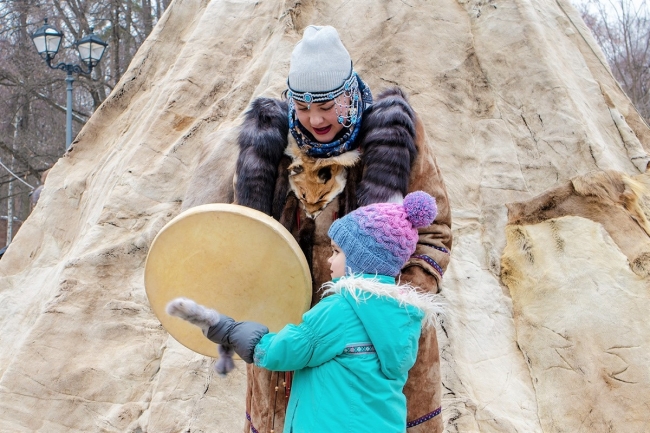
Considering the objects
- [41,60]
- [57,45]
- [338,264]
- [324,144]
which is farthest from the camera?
[41,60]

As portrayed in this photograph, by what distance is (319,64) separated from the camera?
2184mm

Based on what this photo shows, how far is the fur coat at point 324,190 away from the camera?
2229 mm

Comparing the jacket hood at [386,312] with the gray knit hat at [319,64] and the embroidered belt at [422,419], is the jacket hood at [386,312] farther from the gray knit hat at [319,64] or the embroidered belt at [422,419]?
the gray knit hat at [319,64]

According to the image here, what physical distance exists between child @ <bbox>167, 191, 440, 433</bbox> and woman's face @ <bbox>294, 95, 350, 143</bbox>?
0.41 meters

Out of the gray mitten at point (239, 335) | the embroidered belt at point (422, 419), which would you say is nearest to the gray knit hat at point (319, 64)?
the gray mitten at point (239, 335)

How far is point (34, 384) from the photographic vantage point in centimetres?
376

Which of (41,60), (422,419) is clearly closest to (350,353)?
(422,419)

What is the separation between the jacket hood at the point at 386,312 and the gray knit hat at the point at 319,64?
2.18ft

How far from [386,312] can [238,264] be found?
0.52 meters

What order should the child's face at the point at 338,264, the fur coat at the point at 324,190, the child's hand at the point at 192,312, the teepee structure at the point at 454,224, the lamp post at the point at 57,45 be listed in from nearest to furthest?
the child's hand at the point at 192,312 < the child's face at the point at 338,264 < the fur coat at the point at 324,190 < the teepee structure at the point at 454,224 < the lamp post at the point at 57,45

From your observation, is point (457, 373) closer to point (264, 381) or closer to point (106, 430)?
point (264, 381)

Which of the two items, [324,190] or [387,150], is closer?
[387,150]

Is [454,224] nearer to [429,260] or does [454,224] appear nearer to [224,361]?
[429,260]

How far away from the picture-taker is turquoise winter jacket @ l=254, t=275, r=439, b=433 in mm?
1822
